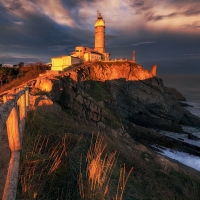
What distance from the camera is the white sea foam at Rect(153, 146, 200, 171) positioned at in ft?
59.4

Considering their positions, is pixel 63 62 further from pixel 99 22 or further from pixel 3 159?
pixel 3 159

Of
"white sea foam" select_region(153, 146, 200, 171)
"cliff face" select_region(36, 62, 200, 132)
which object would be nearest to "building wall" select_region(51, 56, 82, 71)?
"cliff face" select_region(36, 62, 200, 132)

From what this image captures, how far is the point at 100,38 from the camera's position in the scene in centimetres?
6681

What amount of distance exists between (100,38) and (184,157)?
55.3 meters

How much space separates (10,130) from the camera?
3467 mm

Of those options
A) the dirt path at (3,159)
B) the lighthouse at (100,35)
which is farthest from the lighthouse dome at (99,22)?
the dirt path at (3,159)

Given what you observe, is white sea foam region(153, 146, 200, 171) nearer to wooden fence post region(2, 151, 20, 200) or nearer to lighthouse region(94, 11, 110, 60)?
wooden fence post region(2, 151, 20, 200)

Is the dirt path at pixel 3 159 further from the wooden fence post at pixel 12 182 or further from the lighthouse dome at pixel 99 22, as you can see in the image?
the lighthouse dome at pixel 99 22

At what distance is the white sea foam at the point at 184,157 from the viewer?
18.1 meters

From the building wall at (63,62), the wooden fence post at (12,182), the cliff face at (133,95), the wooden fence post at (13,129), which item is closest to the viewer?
the wooden fence post at (12,182)

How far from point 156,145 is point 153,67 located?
39.2m

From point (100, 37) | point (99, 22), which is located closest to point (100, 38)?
point (100, 37)

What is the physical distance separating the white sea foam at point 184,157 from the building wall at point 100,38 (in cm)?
5160

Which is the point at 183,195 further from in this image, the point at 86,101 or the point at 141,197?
the point at 86,101
